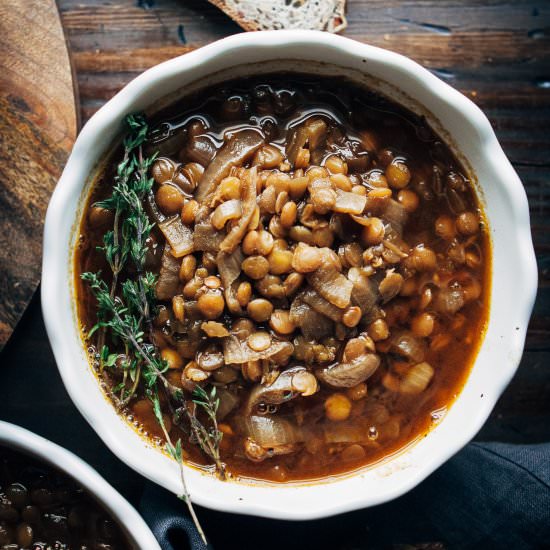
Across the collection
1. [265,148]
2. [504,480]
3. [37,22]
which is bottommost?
[504,480]

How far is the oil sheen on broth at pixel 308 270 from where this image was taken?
2426 mm

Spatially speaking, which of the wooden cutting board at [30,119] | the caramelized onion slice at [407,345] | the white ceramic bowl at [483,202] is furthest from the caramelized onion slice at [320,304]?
the wooden cutting board at [30,119]

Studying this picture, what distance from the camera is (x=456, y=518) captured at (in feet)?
10.2

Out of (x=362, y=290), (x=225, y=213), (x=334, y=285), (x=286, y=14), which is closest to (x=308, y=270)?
(x=334, y=285)

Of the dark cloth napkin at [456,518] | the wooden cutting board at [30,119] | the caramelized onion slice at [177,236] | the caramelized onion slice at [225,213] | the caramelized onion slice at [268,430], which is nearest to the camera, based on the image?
the caramelized onion slice at [225,213]

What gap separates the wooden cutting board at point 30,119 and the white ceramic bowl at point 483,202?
42 cm

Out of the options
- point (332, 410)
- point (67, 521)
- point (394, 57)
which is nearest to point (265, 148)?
point (394, 57)

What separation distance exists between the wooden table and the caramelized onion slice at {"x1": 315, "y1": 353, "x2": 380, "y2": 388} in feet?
3.31

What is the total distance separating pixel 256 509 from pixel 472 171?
1.35m

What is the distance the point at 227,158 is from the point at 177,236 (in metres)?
0.30

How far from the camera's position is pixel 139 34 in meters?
2.96

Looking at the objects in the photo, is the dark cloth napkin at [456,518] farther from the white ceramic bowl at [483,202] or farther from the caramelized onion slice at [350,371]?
the caramelized onion slice at [350,371]

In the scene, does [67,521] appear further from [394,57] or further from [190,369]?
[394,57]

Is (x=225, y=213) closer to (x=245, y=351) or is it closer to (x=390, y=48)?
(x=245, y=351)
